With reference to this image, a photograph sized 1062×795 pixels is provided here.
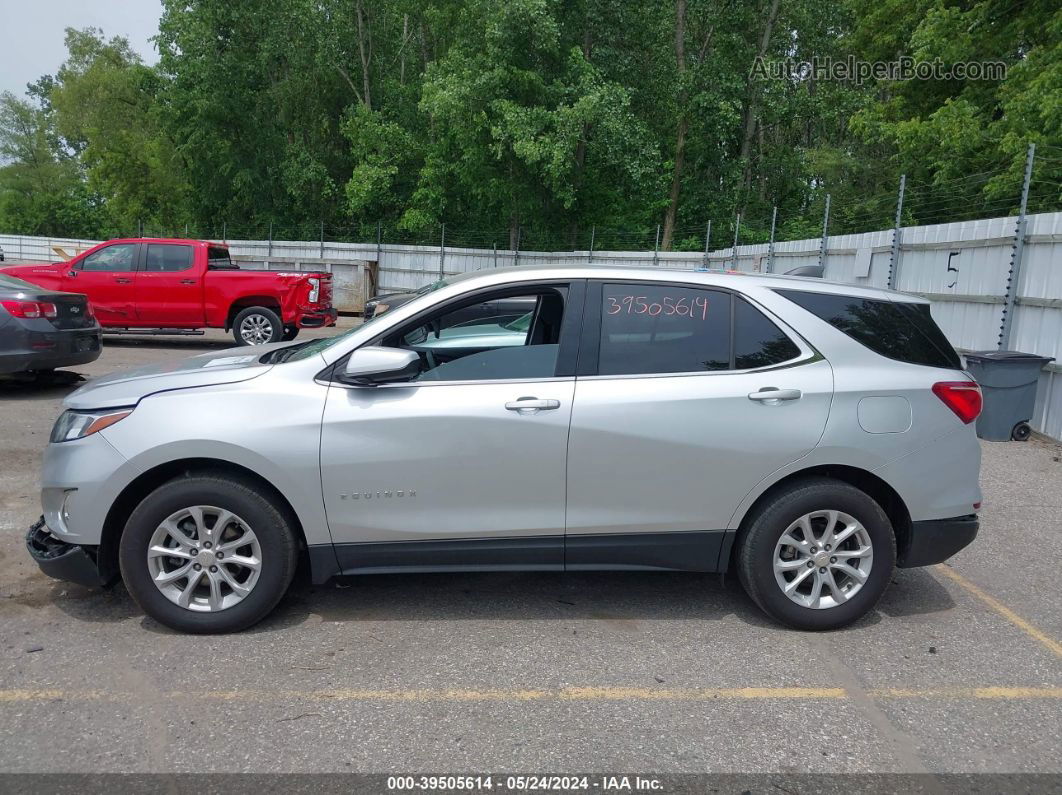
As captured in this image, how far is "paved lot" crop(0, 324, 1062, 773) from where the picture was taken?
9.95ft

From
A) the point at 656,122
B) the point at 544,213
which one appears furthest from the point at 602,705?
the point at 656,122

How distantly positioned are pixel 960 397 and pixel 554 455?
81.4 inches

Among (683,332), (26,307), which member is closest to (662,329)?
(683,332)

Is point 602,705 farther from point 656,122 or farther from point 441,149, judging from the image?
point 656,122

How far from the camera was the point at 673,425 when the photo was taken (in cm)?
390

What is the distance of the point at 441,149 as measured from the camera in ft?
94.2

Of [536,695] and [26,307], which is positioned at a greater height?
[26,307]

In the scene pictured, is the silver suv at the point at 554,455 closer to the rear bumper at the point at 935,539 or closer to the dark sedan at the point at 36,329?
the rear bumper at the point at 935,539

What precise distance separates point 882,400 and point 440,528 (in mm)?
2236

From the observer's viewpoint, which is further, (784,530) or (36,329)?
(36,329)

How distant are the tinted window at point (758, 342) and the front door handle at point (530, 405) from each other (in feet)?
3.14

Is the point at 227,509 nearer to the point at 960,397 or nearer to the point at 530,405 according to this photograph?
the point at 530,405

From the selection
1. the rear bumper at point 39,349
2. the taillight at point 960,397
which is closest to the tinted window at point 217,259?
the rear bumper at point 39,349

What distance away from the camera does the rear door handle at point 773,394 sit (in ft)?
13.0
